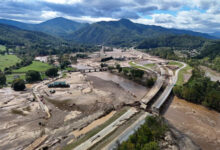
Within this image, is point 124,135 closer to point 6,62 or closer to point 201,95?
point 201,95

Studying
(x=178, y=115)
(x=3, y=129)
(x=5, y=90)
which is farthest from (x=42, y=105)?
(x=178, y=115)

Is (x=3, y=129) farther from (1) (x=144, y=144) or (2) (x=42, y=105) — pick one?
(1) (x=144, y=144)

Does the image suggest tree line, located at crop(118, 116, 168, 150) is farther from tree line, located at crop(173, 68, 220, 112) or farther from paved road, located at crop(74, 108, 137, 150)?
tree line, located at crop(173, 68, 220, 112)

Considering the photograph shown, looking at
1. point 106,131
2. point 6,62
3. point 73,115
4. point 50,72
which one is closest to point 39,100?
point 73,115

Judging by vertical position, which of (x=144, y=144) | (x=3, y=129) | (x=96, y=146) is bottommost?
(x=3, y=129)

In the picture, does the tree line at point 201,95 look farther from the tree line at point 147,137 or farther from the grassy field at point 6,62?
the grassy field at point 6,62

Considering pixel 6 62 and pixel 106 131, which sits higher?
pixel 6 62
